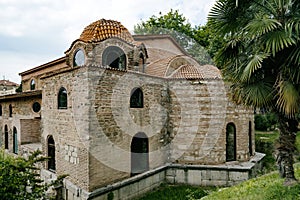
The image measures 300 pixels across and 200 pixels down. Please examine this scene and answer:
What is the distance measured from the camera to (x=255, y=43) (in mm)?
6492

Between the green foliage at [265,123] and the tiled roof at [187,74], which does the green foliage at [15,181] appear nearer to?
the tiled roof at [187,74]

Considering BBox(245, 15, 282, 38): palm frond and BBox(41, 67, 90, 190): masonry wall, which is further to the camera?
BBox(41, 67, 90, 190): masonry wall

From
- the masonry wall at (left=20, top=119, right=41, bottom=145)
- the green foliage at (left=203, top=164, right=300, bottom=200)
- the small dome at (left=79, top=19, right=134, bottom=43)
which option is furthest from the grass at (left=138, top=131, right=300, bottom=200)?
the masonry wall at (left=20, top=119, right=41, bottom=145)

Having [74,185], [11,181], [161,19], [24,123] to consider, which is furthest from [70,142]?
[161,19]

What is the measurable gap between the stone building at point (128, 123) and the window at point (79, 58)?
0.14ft

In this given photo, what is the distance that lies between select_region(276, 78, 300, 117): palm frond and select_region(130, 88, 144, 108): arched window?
21.4ft

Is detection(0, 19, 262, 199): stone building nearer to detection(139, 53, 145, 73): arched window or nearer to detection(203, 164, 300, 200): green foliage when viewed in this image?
detection(139, 53, 145, 73): arched window

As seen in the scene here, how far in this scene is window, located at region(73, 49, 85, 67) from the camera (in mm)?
11087

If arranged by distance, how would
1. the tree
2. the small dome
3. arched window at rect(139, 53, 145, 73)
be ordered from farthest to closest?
the tree < arched window at rect(139, 53, 145, 73) < the small dome

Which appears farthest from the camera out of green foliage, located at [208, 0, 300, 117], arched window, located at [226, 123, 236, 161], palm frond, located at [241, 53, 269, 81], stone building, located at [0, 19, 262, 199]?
arched window, located at [226, 123, 236, 161]

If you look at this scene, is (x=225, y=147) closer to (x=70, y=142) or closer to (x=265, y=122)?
(x=70, y=142)

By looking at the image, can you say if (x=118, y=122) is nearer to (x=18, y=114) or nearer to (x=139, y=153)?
(x=139, y=153)

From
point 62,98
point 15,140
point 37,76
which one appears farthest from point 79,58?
point 37,76

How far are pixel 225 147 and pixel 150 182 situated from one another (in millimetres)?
4119
